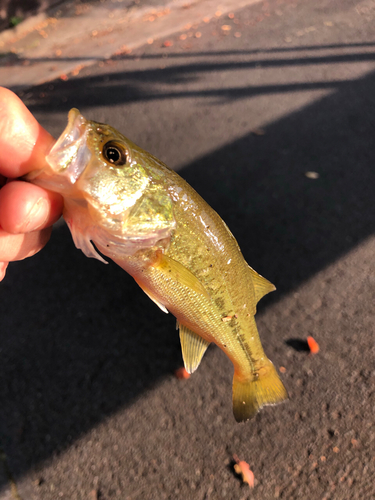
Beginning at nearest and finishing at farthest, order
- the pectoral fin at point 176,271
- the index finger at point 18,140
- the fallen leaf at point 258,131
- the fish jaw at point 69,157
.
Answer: the fish jaw at point 69,157 → the index finger at point 18,140 → the pectoral fin at point 176,271 → the fallen leaf at point 258,131

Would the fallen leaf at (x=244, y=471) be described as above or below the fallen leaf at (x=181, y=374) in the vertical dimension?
below

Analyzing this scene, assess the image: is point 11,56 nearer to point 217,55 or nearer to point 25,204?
point 217,55

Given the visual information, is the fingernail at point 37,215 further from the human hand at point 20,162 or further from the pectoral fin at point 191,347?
the pectoral fin at point 191,347

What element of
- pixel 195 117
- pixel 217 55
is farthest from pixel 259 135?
pixel 217 55

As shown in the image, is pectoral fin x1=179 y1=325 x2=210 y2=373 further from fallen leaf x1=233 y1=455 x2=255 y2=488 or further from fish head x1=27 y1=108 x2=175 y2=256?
fallen leaf x1=233 y1=455 x2=255 y2=488

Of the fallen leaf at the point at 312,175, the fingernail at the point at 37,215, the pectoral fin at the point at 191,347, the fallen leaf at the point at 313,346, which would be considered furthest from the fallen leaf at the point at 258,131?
the fingernail at the point at 37,215

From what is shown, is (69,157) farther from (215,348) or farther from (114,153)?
(215,348)

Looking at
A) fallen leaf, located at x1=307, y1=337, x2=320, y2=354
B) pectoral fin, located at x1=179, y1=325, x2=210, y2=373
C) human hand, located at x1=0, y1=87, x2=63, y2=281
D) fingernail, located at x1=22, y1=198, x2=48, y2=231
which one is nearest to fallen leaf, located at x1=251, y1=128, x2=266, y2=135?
fallen leaf, located at x1=307, y1=337, x2=320, y2=354
